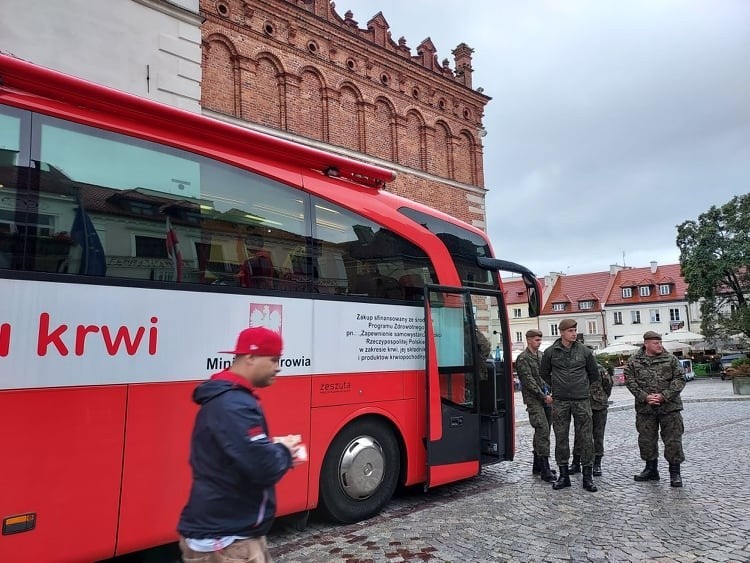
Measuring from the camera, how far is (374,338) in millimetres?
5703

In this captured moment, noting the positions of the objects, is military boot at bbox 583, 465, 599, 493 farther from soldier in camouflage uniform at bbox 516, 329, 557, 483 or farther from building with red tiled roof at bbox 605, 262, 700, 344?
building with red tiled roof at bbox 605, 262, 700, 344

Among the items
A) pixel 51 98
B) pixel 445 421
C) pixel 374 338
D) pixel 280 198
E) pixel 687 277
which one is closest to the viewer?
pixel 51 98

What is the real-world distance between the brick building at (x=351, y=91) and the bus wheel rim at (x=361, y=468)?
12407 millimetres

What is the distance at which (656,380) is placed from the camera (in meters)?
6.80

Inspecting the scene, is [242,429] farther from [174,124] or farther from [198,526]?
[174,124]

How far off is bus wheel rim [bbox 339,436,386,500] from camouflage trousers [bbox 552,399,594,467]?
7.60 feet

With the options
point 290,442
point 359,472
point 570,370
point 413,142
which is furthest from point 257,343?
point 413,142

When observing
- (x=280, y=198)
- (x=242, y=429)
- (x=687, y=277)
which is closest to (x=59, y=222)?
(x=280, y=198)

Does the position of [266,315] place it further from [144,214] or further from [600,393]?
[600,393]

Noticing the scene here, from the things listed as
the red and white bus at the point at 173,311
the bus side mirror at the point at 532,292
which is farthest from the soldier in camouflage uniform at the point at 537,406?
the red and white bus at the point at 173,311

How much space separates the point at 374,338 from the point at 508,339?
97.8 inches

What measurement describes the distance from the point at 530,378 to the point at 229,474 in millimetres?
5688

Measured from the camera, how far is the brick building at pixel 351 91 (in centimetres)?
1619

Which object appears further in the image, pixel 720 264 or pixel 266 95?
pixel 720 264
